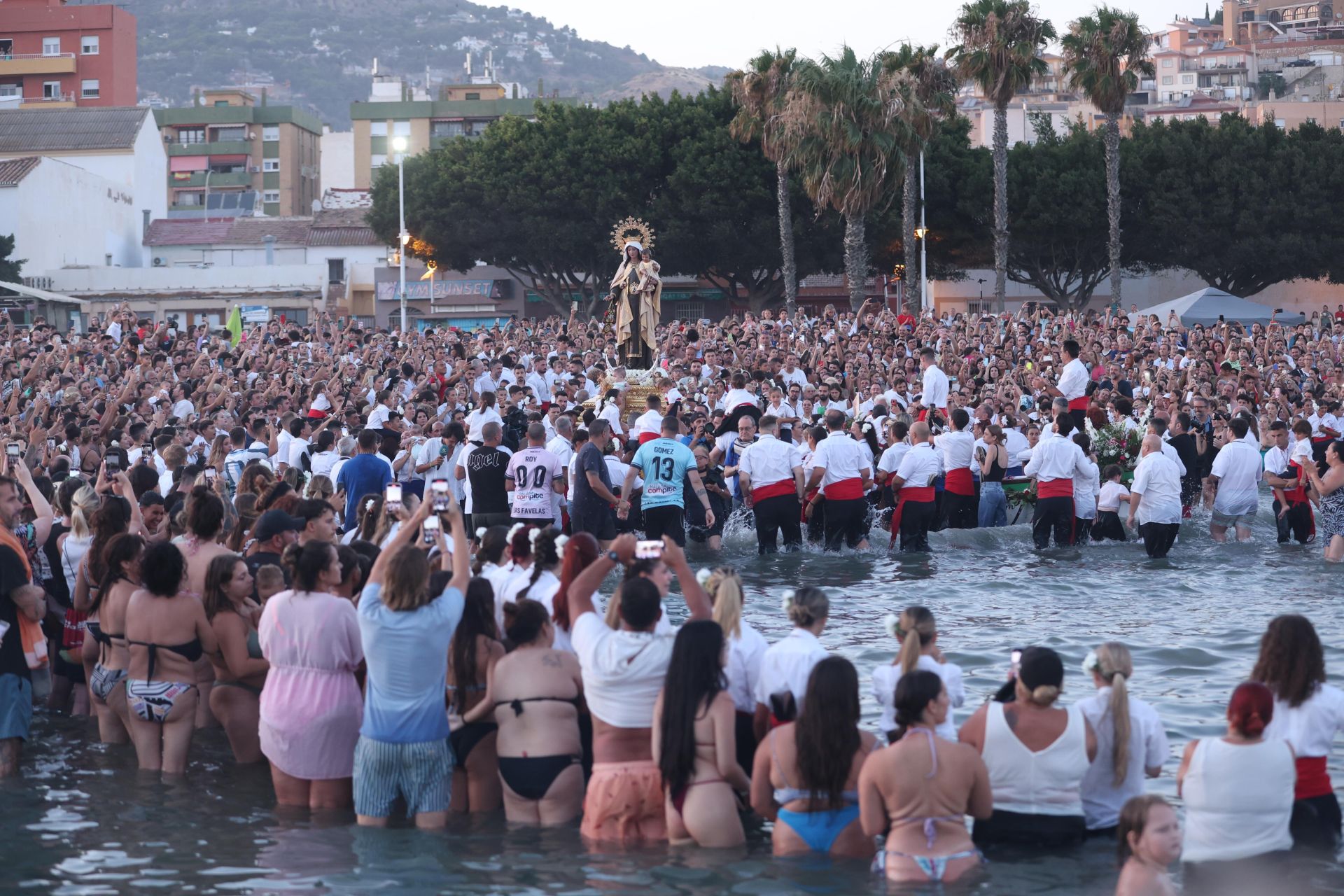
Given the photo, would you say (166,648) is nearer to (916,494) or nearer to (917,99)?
(916,494)

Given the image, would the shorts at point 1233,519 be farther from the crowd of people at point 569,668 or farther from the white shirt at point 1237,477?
the crowd of people at point 569,668

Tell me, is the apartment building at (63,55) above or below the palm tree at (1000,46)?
above

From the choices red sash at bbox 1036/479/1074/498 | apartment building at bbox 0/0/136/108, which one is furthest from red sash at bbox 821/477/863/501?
apartment building at bbox 0/0/136/108

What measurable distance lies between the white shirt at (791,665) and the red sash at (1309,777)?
6.31 feet

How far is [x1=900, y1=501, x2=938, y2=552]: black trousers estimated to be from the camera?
50.2 feet

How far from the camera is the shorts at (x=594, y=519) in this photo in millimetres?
13422

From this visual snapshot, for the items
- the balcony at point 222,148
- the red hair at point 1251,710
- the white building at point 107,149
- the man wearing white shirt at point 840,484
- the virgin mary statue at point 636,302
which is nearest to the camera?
the red hair at point 1251,710

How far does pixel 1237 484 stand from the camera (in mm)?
15492

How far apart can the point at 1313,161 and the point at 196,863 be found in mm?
49801

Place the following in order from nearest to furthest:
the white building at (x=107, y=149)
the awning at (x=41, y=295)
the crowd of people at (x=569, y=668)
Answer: the crowd of people at (x=569, y=668) < the awning at (x=41, y=295) < the white building at (x=107, y=149)

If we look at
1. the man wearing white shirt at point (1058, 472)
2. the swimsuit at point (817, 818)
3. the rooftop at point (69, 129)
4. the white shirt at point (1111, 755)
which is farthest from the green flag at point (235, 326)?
the rooftop at point (69, 129)

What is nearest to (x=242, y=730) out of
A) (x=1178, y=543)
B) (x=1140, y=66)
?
(x=1178, y=543)

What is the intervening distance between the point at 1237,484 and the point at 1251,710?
33.9ft

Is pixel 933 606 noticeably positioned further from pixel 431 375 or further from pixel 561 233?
pixel 561 233
